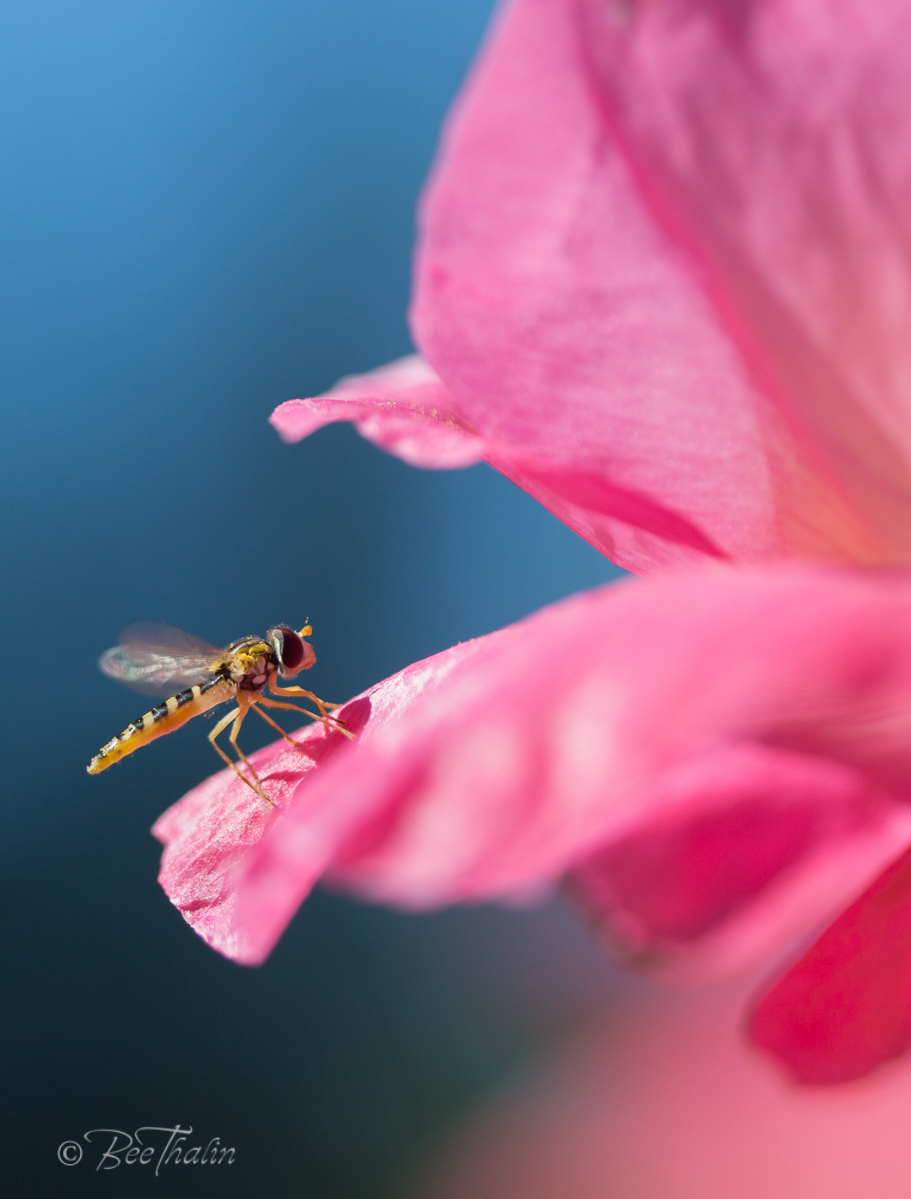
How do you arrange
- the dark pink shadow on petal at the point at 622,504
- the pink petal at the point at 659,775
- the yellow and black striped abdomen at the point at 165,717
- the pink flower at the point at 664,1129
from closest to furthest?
the pink petal at the point at 659,775 < the dark pink shadow on petal at the point at 622,504 < the yellow and black striped abdomen at the point at 165,717 < the pink flower at the point at 664,1129

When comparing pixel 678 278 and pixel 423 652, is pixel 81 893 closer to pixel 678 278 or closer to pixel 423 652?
pixel 423 652

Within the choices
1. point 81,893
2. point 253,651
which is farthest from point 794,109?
point 81,893

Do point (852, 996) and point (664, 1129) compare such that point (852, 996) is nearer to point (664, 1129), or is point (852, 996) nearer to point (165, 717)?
point (165, 717)

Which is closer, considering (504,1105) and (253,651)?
(253,651)

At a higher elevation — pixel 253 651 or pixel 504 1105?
pixel 253 651

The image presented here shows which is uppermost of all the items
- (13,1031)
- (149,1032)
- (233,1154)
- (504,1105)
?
(13,1031)

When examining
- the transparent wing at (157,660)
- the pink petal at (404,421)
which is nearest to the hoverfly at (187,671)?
the transparent wing at (157,660)

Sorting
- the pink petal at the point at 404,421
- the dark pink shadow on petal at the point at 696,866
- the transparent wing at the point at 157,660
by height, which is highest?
the pink petal at the point at 404,421

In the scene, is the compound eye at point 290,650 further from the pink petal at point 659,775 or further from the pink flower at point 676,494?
the pink petal at point 659,775

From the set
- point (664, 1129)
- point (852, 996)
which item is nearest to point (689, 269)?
point (852, 996)
